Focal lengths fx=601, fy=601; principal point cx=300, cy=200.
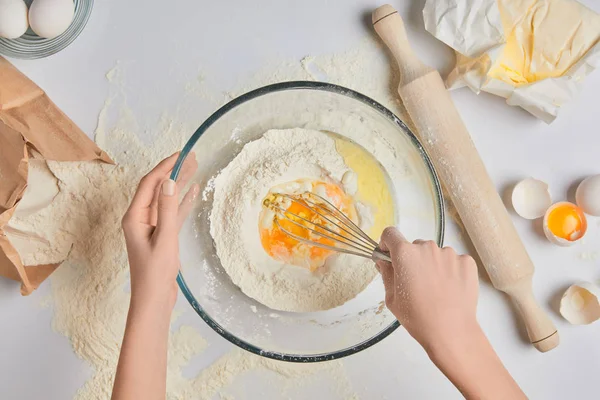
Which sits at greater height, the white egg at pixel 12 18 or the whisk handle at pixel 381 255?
the white egg at pixel 12 18

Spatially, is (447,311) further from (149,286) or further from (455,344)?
(149,286)

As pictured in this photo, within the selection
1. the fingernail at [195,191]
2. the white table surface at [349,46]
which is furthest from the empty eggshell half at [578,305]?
the fingernail at [195,191]

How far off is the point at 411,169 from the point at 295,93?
0.93 feet

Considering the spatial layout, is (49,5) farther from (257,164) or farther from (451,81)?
(451,81)

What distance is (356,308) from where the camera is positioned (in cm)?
123

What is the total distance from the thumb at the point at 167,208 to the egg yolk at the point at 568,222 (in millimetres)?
782

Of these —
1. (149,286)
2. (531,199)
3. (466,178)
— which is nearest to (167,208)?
(149,286)

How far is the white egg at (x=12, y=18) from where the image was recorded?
1.17 m

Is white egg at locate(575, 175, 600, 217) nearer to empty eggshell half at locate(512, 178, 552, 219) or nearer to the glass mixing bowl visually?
empty eggshell half at locate(512, 178, 552, 219)

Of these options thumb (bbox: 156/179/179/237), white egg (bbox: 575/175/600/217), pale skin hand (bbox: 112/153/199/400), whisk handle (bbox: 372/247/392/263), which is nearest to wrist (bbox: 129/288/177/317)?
pale skin hand (bbox: 112/153/199/400)

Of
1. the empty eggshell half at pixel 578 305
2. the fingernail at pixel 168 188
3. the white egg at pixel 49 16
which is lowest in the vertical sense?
the empty eggshell half at pixel 578 305

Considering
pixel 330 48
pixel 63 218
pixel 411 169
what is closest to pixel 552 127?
pixel 411 169

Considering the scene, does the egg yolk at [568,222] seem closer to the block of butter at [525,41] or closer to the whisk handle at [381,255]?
the block of butter at [525,41]

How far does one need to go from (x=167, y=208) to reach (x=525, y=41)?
0.82 m
